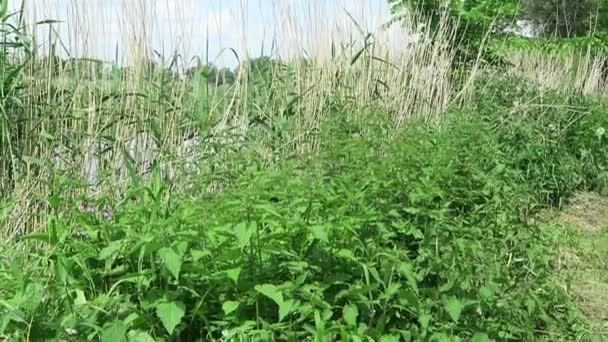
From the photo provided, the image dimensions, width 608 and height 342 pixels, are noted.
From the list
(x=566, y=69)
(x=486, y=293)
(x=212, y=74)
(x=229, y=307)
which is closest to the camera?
(x=229, y=307)

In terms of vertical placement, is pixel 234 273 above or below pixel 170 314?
above

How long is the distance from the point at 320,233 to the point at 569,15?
1862 centimetres

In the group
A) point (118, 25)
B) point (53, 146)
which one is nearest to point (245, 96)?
point (118, 25)

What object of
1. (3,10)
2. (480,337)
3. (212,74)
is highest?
(3,10)

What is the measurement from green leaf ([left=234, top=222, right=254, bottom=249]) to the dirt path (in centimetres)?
156

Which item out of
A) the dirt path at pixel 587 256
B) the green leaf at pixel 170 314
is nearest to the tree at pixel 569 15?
the dirt path at pixel 587 256

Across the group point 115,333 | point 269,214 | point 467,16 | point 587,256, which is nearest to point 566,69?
point 467,16

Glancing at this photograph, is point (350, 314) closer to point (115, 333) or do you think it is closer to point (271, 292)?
point (271, 292)

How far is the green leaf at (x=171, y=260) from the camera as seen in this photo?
215 cm

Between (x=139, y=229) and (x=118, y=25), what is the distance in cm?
167

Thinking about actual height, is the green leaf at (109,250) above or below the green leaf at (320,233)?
below

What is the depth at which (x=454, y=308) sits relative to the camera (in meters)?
2.41

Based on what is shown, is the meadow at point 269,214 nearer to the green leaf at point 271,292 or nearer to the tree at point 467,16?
the green leaf at point 271,292

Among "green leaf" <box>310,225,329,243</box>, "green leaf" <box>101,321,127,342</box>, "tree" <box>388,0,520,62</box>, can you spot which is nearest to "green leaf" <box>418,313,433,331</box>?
"green leaf" <box>310,225,329,243</box>
